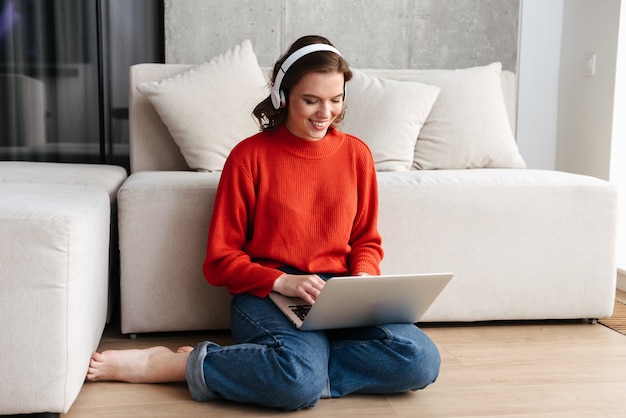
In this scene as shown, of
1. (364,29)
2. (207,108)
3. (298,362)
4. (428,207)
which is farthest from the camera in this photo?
(364,29)

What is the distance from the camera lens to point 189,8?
132 inches

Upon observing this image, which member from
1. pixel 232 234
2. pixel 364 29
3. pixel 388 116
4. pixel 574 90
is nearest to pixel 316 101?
pixel 232 234

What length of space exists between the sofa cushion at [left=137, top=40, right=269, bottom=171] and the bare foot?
2.77ft

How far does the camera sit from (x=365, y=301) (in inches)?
62.7

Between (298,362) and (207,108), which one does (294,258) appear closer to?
(298,362)

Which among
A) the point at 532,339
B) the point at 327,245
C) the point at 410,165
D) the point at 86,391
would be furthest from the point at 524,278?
the point at 86,391

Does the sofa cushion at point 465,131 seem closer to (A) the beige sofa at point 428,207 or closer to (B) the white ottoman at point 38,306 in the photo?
(A) the beige sofa at point 428,207

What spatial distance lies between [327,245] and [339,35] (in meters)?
1.90

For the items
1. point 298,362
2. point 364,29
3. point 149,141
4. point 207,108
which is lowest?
point 298,362

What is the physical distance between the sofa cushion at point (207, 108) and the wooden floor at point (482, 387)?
0.62 meters

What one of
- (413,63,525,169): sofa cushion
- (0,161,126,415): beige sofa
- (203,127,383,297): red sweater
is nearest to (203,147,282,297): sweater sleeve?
(203,127,383,297): red sweater

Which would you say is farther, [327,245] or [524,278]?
[524,278]

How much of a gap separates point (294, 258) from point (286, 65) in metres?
0.45

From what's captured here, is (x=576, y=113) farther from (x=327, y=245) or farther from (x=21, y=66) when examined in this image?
(x=21, y=66)
